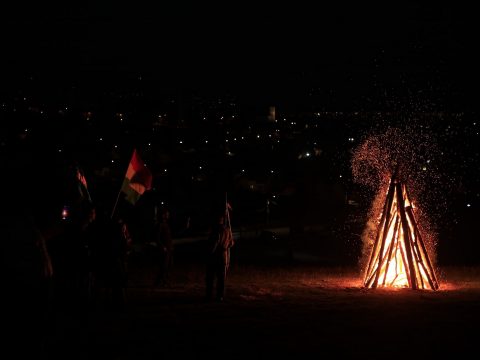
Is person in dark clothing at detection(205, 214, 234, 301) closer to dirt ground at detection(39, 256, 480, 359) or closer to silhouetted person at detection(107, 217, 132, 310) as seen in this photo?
dirt ground at detection(39, 256, 480, 359)

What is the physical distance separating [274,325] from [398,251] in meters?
7.02

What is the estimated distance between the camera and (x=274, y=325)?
10.7m

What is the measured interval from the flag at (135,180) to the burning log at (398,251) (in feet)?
17.0

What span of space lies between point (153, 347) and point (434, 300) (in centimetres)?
656

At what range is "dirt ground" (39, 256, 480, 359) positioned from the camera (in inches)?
352

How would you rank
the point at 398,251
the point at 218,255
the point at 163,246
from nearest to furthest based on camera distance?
the point at 218,255 → the point at 163,246 → the point at 398,251

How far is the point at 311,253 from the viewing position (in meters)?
32.3

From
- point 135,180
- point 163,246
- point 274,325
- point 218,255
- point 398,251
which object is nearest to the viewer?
point 274,325

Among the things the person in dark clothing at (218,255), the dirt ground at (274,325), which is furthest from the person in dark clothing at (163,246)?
the person in dark clothing at (218,255)

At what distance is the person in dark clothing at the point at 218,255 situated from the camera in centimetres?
1397

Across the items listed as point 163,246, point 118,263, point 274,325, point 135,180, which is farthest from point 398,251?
point 274,325

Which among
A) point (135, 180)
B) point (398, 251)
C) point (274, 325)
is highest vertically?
point (135, 180)

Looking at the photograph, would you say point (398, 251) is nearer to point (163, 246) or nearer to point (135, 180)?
point (163, 246)

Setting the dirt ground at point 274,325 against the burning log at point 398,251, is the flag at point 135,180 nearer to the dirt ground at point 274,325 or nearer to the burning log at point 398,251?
the dirt ground at point 274,325
